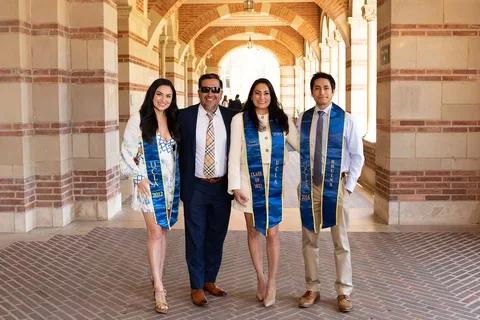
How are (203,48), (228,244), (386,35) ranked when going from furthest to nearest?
1. (203,48)
2. (386,35)
3. (228,244)

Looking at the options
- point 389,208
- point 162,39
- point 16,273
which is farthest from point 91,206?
point 162,39

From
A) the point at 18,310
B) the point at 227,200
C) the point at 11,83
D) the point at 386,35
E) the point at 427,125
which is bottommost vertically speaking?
the point at 18,310

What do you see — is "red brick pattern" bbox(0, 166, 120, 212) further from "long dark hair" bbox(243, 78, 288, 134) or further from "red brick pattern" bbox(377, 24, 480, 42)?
"red brick pattern" bbox(377, 24, 480, 42)

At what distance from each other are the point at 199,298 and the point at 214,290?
292 millimetres

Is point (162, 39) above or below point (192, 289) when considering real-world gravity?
above

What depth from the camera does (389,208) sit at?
787cm

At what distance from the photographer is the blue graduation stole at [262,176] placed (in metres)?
4.53

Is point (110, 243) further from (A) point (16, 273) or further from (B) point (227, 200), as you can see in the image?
(B) point (227, 200)

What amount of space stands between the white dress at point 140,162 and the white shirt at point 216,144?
0.21m

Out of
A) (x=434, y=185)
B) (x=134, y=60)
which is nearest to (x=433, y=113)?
(x=434, y=185)

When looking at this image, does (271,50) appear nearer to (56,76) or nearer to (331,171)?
(56,76)

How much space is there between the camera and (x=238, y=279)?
5504mm

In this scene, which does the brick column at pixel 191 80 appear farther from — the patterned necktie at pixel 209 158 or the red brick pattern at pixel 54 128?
the patterned necktie at pixel 209 158

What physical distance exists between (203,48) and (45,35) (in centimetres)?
1990
